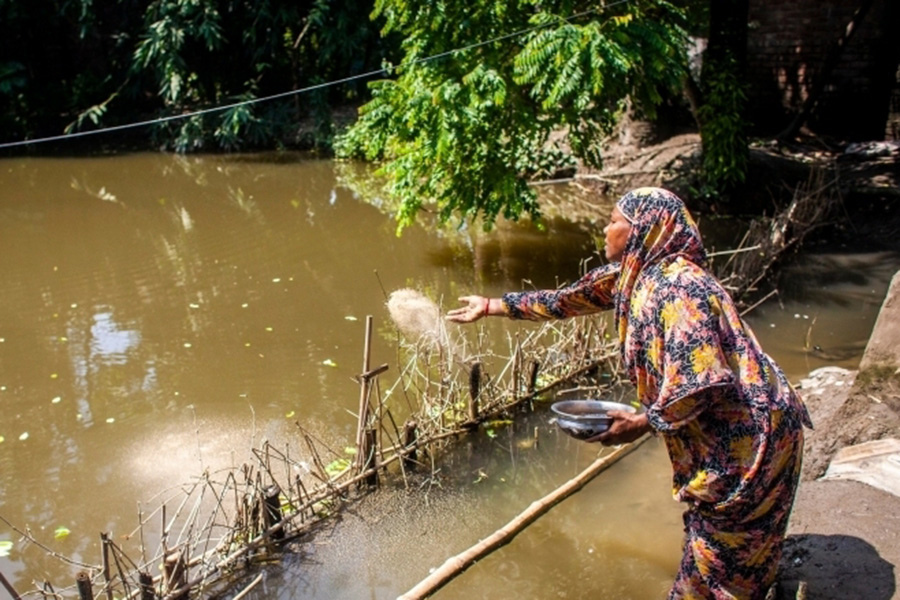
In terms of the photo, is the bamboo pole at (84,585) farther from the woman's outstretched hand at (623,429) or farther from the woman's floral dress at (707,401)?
the woman's floral dress at (707,401)

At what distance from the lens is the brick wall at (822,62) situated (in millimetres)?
12727

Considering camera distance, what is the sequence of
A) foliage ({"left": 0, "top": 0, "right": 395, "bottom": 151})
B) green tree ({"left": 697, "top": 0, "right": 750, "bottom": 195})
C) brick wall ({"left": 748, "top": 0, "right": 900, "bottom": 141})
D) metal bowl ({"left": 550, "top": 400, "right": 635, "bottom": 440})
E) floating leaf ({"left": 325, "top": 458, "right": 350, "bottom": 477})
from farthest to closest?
1. foliage ({"left": 0, "top": 0, "right": 395, "bottom": 151})
2. brick wall ({"left": 748, "top": 0, "right": 900, "bottom": 141})
3. green tree ({"left": 697, "top": 0, "right": 750, "bottom": 195})
4. floating leaf ({"left": 325, "top": 458, "right": 350, "bottom": 477})
5. metal bowl ({"left": 550, "top": 400, "right": 635, "bottom": 440})

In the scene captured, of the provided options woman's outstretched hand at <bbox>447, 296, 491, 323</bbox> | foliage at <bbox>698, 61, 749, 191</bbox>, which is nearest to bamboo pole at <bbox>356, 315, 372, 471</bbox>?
woman's outstretched hand at <bbox>447, 296, 491, 323</bbox>

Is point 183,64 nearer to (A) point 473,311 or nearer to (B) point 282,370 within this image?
(B) point 282,370

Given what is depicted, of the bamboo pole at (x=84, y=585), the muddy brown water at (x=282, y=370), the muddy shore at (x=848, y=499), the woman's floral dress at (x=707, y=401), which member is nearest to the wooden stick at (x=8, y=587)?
the bamboo pole at (x=84, y=585)

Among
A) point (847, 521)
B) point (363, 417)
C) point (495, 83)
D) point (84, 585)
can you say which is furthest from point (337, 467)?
point (495, 83)

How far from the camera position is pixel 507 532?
14.2ft

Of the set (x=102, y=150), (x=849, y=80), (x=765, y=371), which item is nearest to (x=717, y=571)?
(x=765, y=371)

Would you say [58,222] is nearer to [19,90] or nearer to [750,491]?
[19,90]

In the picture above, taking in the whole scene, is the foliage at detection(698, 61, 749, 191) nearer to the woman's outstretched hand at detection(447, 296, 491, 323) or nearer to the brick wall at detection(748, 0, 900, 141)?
the brick wall at detection(748, 0, 900, 141)

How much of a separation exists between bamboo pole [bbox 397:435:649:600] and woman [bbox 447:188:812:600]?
1.41m

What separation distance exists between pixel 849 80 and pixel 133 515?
12280mm

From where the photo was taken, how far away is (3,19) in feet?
61.2

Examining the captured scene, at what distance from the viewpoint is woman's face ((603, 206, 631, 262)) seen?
9.00ft
